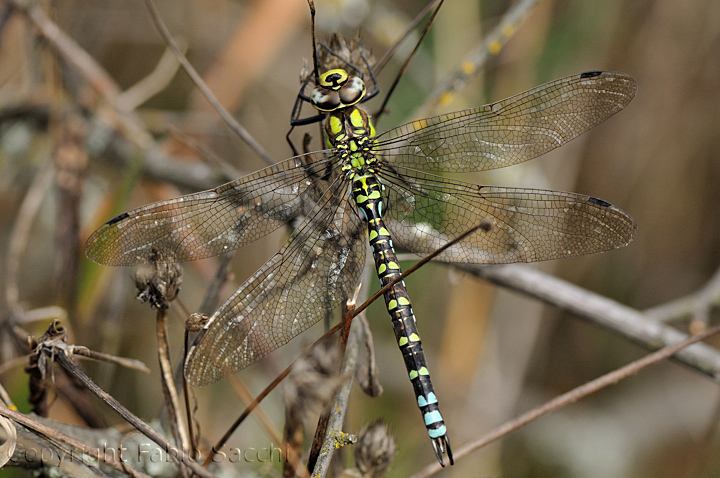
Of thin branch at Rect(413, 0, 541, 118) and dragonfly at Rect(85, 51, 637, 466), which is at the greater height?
thin branch at Rect(413, 0, 541, 118)

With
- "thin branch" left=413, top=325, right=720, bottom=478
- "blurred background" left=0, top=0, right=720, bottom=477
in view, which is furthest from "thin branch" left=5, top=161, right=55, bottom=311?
"thin branch" left=413, top=325, right=720, bottom=478

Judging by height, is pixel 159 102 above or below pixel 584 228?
above

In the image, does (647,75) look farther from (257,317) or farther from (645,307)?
(257,317)

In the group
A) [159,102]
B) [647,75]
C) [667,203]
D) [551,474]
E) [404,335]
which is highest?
[159,102]

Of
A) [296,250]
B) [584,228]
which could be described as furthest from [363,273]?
[584,228]

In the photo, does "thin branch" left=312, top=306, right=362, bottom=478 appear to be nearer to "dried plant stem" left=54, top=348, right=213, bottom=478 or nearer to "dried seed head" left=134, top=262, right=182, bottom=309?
"dried plant stem" left=54, top=348, right=213, bottom=478

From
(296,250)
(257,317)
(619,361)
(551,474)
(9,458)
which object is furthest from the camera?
(619,361)

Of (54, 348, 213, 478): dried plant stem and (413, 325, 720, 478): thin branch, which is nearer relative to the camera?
(54, 348, 213, 478): dried plant stem

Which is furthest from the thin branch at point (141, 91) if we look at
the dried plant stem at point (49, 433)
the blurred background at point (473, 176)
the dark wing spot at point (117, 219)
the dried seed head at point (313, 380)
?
the dried seed head at point (313, 380)
